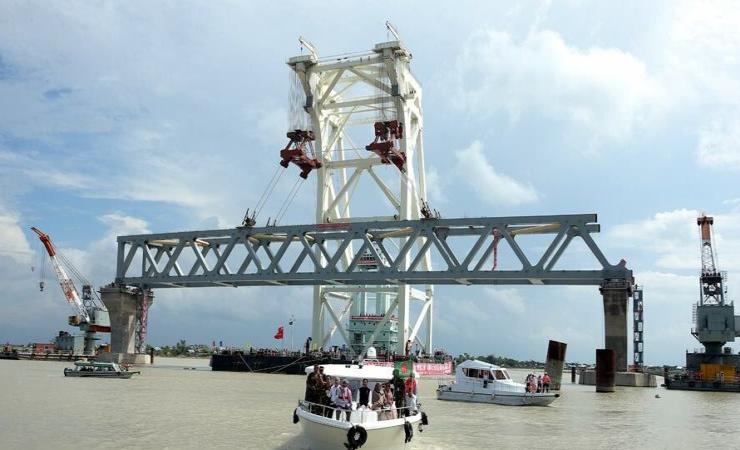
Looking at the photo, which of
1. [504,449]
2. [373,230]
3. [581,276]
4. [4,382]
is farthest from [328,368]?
[373,230]

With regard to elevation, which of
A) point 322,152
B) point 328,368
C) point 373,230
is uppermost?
point 322,152

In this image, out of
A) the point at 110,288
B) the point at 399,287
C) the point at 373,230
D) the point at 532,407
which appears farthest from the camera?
the point at 110,288

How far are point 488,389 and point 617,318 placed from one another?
18940 millimetres

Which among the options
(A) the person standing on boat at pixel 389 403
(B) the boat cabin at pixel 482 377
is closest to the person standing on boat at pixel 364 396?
(A) the person standing on boat at pixel 389 403

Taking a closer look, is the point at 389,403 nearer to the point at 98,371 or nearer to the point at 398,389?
the point at 398,389

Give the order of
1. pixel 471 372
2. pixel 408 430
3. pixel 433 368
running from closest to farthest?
pixel 408 430 → pixel 471 372 → pixel 433 368

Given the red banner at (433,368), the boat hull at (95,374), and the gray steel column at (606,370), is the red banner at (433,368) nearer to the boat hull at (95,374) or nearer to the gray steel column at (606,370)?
the gray steel column at (606,370)

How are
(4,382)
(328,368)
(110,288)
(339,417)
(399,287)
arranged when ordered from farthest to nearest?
(110,288) → (399,287) → (4,382) → (328,368) → (339,417)

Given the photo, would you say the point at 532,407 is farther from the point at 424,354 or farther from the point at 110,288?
the point at 110,288

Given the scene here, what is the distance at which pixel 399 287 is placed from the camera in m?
77.8

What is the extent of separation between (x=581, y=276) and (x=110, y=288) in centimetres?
5092

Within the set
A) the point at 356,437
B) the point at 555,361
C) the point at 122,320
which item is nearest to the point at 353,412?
the point at 356,437

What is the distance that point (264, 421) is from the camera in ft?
100.0

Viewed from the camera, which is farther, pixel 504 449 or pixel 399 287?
pixel 399 287
